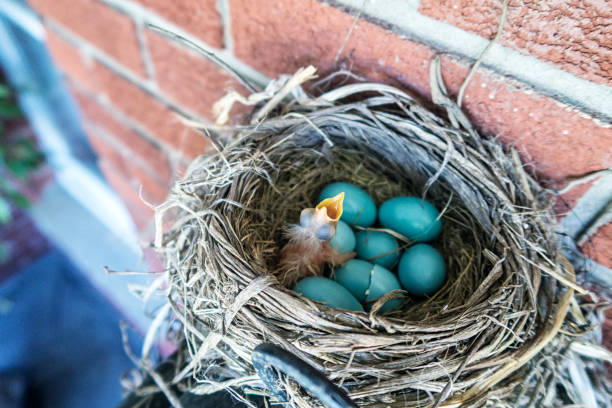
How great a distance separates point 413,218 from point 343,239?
0.37 feet

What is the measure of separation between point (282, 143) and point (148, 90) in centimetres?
55

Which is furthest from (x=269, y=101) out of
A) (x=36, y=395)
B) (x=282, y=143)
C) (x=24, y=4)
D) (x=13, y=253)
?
(x=13, y=253)

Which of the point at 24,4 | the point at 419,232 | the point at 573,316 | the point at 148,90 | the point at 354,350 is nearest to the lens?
the point at 354,350

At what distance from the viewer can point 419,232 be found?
0.66 m

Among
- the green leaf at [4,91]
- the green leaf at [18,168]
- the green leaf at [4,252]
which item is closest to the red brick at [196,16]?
the green leaf at [4,91]

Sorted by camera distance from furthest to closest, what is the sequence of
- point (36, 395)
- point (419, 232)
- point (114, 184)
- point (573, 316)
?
point (36, 395) < point (114, 184) < point (419, 232) < point (573, 316)

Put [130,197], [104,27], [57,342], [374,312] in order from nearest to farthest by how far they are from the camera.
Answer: [374,312], [104,27], [130,197], [57,342]

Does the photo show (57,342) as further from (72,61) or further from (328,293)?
(328,293)

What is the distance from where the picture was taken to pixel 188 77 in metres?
0.88

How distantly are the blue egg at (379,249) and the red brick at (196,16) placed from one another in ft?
1.46

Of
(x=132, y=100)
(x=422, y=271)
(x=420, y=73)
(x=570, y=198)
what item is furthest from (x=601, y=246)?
(x=132, y=100)

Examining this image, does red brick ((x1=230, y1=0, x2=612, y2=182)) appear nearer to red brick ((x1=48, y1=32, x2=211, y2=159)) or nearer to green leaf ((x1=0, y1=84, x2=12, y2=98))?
red brick ((x1=48, y1=32, x2=211, y2=159))

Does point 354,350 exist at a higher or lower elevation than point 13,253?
higher

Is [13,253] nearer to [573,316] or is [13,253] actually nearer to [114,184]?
[114,184]
